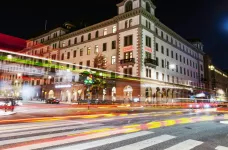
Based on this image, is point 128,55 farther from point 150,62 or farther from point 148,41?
point 148,41

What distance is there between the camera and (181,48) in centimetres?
5081

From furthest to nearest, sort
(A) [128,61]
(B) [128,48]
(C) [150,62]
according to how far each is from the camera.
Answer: (B) [128,48], (C) [150,62], (A) [128,61]

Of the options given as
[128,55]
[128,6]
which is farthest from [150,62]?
[128,6]

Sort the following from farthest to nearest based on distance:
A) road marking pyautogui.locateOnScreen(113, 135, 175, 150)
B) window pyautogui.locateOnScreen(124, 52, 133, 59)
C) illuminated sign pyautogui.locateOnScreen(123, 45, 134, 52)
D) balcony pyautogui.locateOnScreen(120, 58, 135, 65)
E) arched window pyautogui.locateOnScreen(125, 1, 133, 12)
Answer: arched window pyautogui.locateOnScreen(125, 1, 133, 12) → window pyautogui.locateOnScreen(124, 52, 133, 59) → illuminated sign pyautogui.locateOnScreen(123, 45, 134, 52) → balcony pyautogui.locateOnScreen(120, 58, 135, 65) → road marking pyautogui.locateOnScreen(113, 135, 175, 150)

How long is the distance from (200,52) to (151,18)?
3371cm

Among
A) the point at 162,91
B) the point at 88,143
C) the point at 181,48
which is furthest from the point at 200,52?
the point at 88,143

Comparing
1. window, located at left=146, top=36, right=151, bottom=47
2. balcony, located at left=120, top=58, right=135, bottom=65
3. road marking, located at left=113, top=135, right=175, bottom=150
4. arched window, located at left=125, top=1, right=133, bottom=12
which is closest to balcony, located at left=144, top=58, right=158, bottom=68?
balcony, located at left=120, top=58, right=135, bottom=65

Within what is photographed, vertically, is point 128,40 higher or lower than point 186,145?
higher

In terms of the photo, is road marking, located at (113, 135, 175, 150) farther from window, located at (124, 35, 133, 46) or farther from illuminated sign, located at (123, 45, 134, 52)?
window, located at (124, 35, 133, 46)

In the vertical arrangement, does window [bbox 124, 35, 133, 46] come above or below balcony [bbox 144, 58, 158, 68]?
above

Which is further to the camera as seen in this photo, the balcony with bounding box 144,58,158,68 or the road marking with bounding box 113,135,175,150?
the balcony with bounding box 144,58,158,68

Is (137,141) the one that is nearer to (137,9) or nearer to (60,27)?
(137,9)

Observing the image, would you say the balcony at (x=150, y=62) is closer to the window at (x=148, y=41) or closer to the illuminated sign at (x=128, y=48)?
the window at (x=148, y=41)

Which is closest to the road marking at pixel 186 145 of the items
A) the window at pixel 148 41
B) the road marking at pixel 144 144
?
the road marking at pixel 144 144
